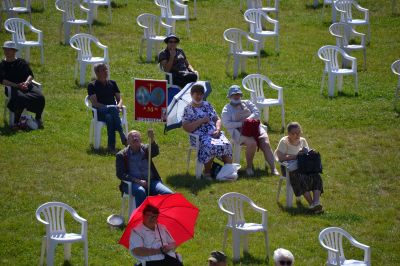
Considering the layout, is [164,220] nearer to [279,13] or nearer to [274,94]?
[274,94]

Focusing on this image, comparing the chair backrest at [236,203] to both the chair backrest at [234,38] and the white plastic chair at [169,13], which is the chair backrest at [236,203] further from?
the white plastic chair at [169,13]

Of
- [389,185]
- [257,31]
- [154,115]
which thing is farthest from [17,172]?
[257,31]

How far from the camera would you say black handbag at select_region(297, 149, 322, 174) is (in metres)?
15.8

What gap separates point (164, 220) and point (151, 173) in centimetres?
204

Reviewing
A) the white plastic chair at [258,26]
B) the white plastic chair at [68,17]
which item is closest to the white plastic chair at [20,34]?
the white plastic chair at [68,17]

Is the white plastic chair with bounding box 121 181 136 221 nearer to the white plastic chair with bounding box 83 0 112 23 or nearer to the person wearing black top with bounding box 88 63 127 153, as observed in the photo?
the person wearing black top with bounding box 88 63 127 153

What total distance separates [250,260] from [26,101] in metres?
6.07

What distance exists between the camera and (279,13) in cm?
2808

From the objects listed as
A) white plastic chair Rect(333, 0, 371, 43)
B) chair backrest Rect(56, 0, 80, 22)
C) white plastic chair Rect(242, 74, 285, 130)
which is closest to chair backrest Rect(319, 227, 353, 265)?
white plastic chair Rect(242, 74, 285, 130)

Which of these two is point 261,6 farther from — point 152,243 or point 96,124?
point 152,243

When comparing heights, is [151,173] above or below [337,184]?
above

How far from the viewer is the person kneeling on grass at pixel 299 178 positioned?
1591cm

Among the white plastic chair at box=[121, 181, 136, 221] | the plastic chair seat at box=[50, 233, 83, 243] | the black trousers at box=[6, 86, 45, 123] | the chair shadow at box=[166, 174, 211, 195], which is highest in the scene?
the plastic chair seat at box=[50, 233, 83, 243]

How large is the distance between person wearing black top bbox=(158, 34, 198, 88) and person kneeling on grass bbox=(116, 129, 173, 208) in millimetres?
4805
